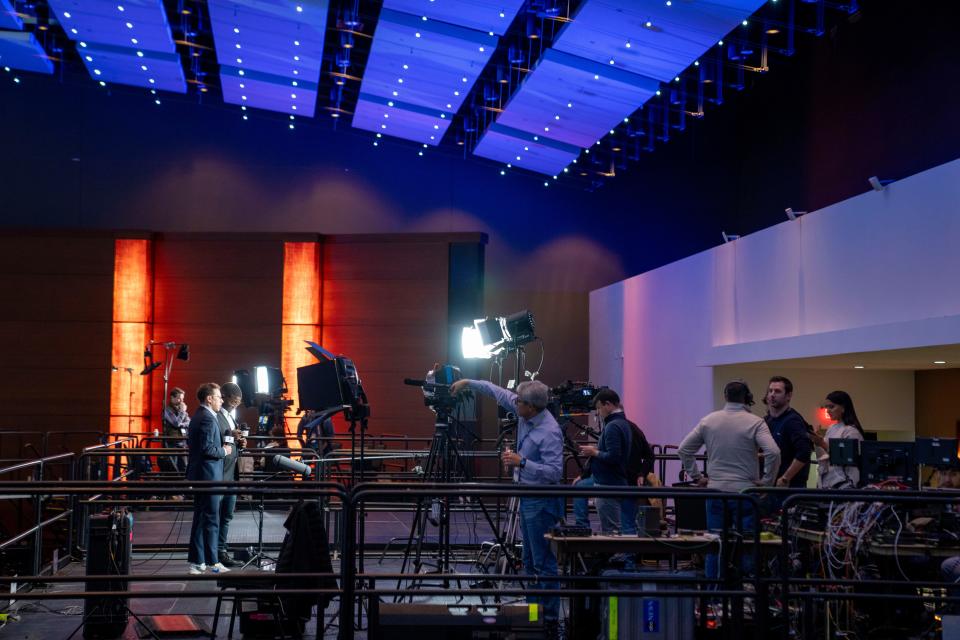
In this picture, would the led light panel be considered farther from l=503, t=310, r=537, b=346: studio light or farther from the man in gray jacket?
the man in gray jacket

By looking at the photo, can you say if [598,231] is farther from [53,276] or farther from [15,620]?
[15,620]

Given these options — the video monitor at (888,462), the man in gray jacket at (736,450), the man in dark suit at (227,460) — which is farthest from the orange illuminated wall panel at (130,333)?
the video monitor at (888,462)

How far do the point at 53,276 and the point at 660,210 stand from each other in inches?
405

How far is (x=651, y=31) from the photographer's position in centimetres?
1075

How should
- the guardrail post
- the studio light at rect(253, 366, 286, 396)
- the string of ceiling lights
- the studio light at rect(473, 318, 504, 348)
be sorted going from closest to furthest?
1. the guardrail post
2. the studio light at rect(473, 318, 504, 348)
3. the string of ceiling lights
4. the studio light at rect(253, 366, 286, 396)

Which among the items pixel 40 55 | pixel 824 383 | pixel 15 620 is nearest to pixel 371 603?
pixel 15 620

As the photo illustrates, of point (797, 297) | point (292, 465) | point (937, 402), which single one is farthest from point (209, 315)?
point (937, 402)

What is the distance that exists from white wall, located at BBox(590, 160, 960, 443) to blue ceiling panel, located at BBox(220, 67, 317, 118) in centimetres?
600

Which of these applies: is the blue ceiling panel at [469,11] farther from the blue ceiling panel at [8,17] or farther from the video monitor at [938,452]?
the video monitor at [938,452]

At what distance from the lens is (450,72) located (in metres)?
13.6

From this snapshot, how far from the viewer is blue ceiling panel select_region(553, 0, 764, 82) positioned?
397 inches

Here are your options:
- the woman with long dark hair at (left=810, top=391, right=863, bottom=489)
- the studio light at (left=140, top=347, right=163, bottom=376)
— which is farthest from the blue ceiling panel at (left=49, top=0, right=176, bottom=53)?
the woman with long dark hair at (left=810, top=391, right=863, bottom=489)

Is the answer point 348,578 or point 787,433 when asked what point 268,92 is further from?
point 348,578

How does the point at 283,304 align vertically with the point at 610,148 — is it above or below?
below
